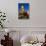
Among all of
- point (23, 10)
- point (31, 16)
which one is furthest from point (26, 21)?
point (23, 10)

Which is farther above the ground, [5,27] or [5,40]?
[5,27]

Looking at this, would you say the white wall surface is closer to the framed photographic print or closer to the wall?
the wall

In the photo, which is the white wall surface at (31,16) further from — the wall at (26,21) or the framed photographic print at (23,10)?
the framed photographic print at (23,10)

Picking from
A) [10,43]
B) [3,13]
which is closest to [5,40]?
[10,43]

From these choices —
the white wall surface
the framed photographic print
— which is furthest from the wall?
the framed photographic print

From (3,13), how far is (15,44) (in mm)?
1132

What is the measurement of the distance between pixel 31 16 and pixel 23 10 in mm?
337

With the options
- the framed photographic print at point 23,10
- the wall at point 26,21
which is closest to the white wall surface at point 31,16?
the wall at point 26,21

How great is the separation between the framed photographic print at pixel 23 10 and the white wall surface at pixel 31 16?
0.10 meters

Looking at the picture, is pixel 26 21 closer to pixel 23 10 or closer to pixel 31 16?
pixel 31 16

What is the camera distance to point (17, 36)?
494cm

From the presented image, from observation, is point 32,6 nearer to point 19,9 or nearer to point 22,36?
point 19,9

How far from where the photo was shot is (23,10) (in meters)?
4.91

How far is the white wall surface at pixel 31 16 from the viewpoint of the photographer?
4.91 metres
